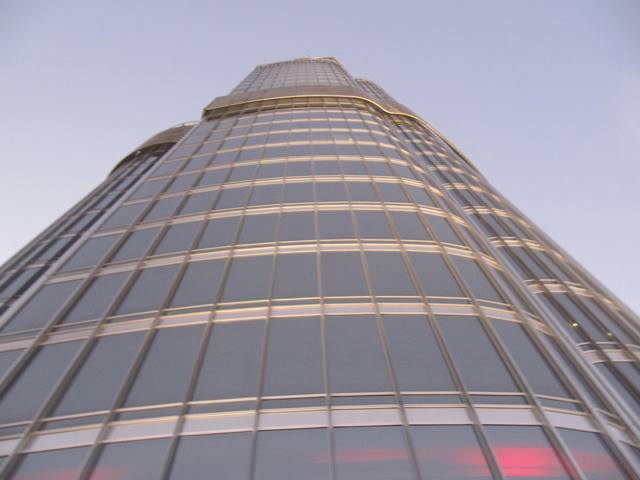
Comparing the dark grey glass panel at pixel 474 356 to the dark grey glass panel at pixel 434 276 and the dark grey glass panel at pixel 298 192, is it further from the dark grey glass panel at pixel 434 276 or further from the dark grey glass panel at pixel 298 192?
the dark grey glass panel at pixel 298 192

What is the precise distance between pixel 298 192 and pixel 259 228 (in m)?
3.02

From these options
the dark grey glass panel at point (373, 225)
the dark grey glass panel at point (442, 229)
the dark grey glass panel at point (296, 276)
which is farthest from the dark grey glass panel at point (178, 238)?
the dark grey glass panel at point (442, 229)

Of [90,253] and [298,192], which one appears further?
[298,192]

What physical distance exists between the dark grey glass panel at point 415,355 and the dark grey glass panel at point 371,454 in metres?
1.34

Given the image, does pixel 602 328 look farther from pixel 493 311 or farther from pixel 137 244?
pixel 137 244

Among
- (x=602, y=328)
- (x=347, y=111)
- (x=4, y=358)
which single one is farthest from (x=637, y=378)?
(x=347, y=111)

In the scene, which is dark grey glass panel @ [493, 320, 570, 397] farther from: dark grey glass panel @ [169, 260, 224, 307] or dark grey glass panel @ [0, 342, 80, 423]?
dark grey glass panel @ [0, 342, 80, 423]

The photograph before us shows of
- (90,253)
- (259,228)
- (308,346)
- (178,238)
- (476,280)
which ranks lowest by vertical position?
(308,346)

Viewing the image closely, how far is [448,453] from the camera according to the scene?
8586mm

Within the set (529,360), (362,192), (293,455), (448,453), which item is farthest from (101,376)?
(362,192)

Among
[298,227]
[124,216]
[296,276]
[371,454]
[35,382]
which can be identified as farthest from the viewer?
[124,216]

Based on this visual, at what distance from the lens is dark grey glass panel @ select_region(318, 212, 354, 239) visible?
15805 mm

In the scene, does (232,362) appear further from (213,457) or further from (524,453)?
(524,453)

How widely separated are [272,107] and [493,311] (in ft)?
79.0
